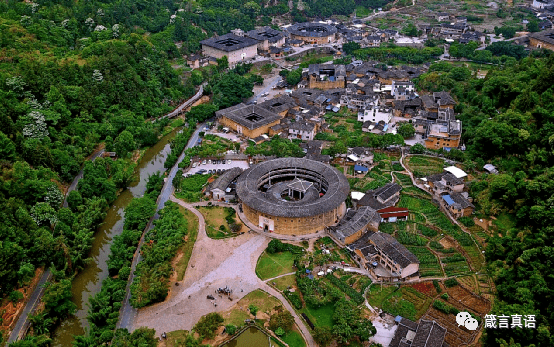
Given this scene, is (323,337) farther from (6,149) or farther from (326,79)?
(326,79)

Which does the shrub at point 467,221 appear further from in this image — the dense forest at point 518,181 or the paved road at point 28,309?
the paved road at point 28,309

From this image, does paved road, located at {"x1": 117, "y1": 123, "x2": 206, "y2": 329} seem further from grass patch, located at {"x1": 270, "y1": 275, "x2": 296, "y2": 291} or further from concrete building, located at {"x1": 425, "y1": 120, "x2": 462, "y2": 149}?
concrete building, located at {"x1": 425, "y1": 120, "x2": 462, "y2": 149}

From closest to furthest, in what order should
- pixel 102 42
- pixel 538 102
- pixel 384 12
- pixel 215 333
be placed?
pixel 215 333
pixel 538 102
pixel 102 42
pixel 384 12

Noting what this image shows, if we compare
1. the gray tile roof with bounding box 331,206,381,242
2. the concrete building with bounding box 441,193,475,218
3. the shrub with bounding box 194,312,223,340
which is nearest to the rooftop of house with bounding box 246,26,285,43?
the gray tile roof with bounding box 331,206,381,242

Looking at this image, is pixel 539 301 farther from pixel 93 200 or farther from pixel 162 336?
pixel 93 200

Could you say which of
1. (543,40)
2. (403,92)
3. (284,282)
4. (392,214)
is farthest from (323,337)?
(543,40)

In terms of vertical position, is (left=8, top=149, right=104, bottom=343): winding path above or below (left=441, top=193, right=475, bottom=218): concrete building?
below

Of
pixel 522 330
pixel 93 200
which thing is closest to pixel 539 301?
pixel 522 330
